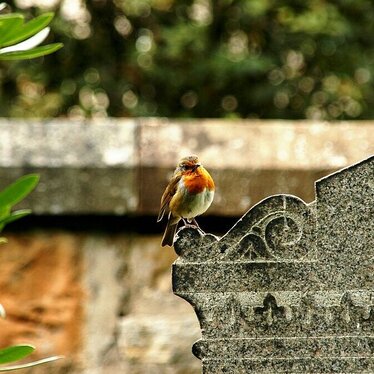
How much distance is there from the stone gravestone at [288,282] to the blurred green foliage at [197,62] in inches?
149

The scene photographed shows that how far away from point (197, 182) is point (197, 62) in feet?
12.8

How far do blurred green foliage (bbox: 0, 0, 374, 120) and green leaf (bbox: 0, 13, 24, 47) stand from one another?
384 cm

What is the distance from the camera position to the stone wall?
3197 millimetres

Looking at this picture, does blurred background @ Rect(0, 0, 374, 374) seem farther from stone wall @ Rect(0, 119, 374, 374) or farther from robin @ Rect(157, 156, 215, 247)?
robin @ Rect(157, 156, 215, 247)

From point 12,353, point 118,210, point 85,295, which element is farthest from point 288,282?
point 85,295

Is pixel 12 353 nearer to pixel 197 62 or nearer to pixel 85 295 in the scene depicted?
pixel 85 295

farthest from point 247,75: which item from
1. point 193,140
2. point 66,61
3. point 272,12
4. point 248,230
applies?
point 248,230

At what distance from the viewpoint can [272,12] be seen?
6.34 metres

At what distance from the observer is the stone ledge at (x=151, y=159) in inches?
126

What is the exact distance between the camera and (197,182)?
222 centimetres

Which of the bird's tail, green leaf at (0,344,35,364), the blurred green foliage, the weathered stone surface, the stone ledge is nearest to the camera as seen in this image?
green leaf at (0,344,35,364)

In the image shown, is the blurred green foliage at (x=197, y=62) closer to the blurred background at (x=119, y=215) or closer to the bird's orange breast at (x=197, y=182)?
the blurred background at (x=119, y=215)

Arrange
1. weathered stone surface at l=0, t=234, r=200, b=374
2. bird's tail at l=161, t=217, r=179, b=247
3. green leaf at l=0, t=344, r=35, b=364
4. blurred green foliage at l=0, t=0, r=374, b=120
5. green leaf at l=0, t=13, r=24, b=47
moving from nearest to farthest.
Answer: green leaf at l=0, t=13, r=24, b=47, green leaf at l=0, t=344, r=35, b=364, bird's tail at l=161, t=217, r=179, b=247, weathered stone surface at l=0, t=234, r=200, b=374, blurred green foliage at l=0, t=0, r=374, b=120

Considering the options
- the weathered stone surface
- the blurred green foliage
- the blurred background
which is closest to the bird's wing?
the blurred background
